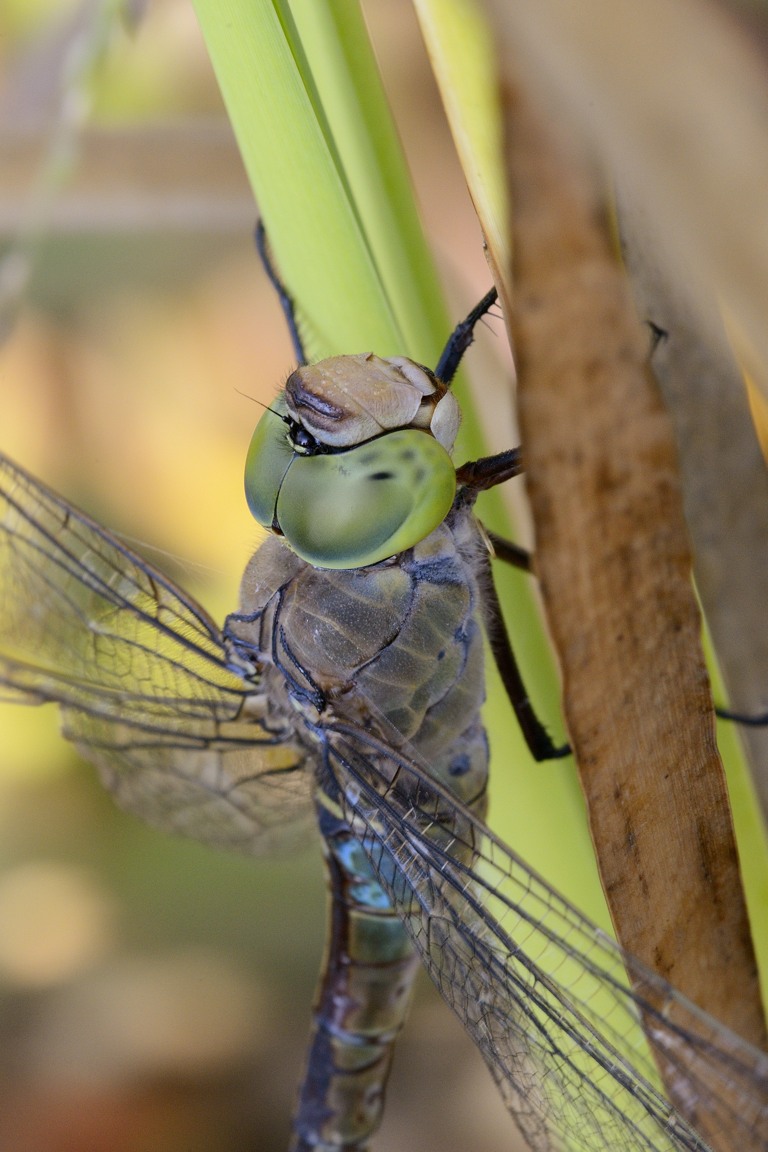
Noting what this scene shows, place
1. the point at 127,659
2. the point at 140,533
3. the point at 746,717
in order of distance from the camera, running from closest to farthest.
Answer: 1. the point at 746,717
2. the point at 127,659
3. the point at 140,533

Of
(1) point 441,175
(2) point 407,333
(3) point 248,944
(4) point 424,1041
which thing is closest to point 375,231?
(2) point 407,333

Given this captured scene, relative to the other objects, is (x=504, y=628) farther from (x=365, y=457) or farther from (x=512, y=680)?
(x=365, y=457)

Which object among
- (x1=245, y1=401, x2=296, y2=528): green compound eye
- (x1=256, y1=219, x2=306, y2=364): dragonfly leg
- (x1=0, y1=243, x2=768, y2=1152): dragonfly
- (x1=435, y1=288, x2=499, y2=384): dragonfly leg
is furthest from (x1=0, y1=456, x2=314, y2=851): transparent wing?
(x1=435, y1=288, x2=499, y2=384): dragonfly leg

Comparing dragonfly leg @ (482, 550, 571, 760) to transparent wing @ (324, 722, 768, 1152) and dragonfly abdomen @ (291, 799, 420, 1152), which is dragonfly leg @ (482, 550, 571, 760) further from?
dragonfly abdomen @ (291, 799, 420, 1152)

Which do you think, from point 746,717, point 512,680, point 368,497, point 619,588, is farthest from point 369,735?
point 619,588

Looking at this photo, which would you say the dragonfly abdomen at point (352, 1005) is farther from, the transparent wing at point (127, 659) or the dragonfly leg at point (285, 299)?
the dragonfly leg at point (285, 299)

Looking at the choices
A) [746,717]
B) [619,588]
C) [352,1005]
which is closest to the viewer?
[619,588]

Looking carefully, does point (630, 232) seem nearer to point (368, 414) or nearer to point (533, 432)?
point (533, 432)
